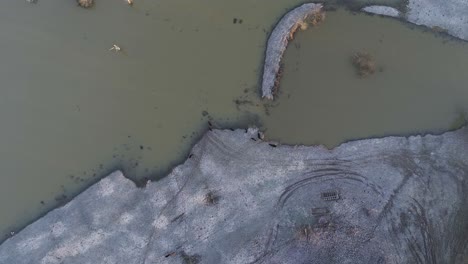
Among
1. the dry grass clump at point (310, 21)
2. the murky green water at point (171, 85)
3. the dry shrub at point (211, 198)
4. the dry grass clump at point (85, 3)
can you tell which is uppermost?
the dry grass clump at point (85, 3)

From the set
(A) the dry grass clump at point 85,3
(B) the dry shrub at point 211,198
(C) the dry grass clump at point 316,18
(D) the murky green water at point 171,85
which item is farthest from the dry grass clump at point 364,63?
(A) the dry grass clump at point 85,3

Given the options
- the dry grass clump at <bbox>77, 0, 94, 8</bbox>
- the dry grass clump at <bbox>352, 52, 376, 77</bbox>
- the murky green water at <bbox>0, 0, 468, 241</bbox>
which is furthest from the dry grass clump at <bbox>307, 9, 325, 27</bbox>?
the dry grass clump at <bbox>77, 0, 94, 8</bbox>

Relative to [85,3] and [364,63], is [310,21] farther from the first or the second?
[85,3]

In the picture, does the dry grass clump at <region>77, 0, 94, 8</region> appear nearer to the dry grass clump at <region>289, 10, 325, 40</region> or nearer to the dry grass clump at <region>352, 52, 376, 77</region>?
the dry grass clump at <region>289, 10, 325, 40</region>

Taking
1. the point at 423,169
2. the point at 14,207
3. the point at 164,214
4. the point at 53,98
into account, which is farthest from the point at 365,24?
the point at 14,207

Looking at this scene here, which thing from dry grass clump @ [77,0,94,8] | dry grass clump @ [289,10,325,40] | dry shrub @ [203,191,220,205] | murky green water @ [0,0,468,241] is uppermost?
dry grass clump @ [77,0,94,8]

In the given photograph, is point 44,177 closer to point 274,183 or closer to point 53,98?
point 53,98

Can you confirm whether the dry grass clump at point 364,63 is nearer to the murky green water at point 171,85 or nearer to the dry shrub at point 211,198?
the murky green water at point 171,85
